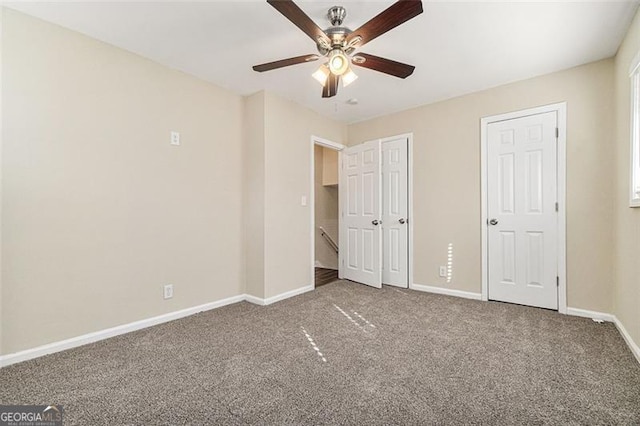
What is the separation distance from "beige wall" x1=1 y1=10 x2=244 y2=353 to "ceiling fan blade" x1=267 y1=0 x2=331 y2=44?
175cm

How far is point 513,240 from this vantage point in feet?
10.6

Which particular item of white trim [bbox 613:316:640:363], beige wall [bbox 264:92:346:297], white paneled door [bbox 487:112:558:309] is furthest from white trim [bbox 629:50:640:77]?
beige wall [bbox 264:92:346:297]

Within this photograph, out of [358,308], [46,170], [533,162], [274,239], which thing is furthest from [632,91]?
[46,170]

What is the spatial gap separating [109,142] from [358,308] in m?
2.81

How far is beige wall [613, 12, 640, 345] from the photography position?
2111 mm

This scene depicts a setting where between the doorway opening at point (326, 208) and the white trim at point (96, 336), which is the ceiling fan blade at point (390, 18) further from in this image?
the doorway opening at point (326, 208)

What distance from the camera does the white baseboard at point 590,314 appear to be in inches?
107

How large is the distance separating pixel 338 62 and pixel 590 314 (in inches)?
128

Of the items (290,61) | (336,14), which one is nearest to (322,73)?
(290,61)

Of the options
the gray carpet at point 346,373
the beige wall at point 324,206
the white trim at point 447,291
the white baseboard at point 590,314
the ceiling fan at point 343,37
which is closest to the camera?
the gray carpet at point 346,373

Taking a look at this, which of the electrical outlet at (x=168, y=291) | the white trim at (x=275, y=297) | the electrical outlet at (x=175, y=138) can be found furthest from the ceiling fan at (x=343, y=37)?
the white trim at (x=275, y=297)

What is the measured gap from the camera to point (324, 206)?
5.73m

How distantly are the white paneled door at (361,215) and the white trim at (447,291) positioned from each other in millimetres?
501

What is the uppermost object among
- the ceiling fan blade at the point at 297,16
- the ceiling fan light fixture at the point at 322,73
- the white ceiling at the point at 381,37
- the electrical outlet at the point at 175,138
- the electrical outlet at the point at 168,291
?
the white ceiling at the point at 381,37
